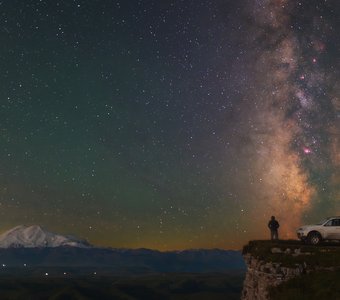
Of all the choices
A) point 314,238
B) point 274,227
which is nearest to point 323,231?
point 314,238

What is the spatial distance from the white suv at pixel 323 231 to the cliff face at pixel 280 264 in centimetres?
585

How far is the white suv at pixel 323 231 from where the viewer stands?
27.9 meters

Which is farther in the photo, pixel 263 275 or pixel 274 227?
pixel 274 227

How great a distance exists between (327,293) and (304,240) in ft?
43.8

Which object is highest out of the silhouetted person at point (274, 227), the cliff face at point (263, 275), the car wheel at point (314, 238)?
the silhouetted person at point (274, 227)

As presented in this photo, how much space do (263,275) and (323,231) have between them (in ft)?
27.4

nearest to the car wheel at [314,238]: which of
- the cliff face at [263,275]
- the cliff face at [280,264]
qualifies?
the cliff face at [263,275]

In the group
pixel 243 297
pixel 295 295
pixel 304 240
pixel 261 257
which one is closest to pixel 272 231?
pixel 304 240

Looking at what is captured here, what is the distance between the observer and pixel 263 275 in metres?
21.7

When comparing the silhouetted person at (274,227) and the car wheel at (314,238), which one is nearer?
the car wheel at (314,238)

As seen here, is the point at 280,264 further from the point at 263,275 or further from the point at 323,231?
the point at 323,231

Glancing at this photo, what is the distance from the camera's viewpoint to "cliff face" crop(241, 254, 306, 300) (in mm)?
19750

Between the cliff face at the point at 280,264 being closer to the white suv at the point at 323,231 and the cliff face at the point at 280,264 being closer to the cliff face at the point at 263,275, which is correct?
the cliff face at the point at 263,275

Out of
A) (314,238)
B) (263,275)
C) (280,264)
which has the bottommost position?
(263,275)
